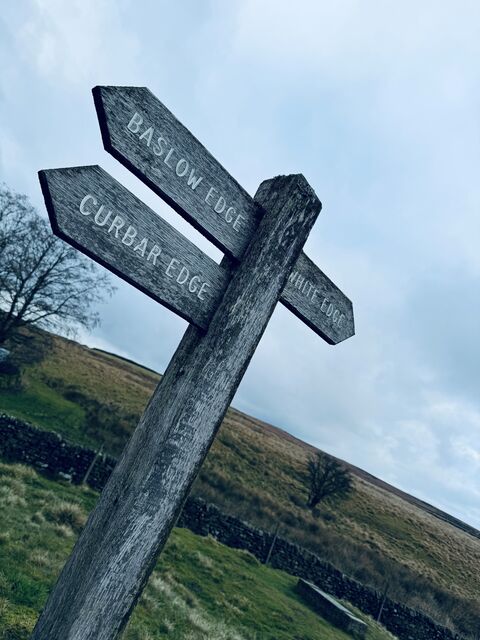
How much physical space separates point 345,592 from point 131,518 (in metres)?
19.2

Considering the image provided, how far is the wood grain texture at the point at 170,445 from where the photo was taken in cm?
155

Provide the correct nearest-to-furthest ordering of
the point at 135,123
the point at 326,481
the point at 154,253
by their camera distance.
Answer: the point at 135,123 → the point at 154,253 → the point at 326,481

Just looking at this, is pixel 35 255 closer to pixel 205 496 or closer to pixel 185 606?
pixel 205 496

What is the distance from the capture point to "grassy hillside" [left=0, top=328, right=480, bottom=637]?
20.3 metres

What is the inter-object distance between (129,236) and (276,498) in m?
28.4

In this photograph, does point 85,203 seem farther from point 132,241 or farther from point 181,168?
point 181,168

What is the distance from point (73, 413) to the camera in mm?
21797

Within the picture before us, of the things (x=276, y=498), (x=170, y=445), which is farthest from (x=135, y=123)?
(x=276, y=498)

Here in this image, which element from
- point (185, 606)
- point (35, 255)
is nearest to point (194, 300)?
point (185, 606)

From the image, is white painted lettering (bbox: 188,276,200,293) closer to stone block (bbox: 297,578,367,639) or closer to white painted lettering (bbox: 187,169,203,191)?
white painted lettering (bbox: 187,169,203,191)

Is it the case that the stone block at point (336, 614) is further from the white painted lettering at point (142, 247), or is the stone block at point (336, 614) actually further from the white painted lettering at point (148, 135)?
the white painted lettering at point (148, 135)

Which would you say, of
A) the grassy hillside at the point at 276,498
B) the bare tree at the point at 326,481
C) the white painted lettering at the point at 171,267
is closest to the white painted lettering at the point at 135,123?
the white painted lettering at the point at 171,267

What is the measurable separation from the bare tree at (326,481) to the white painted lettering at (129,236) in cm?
3161

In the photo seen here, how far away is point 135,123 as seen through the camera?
5.51 feet
